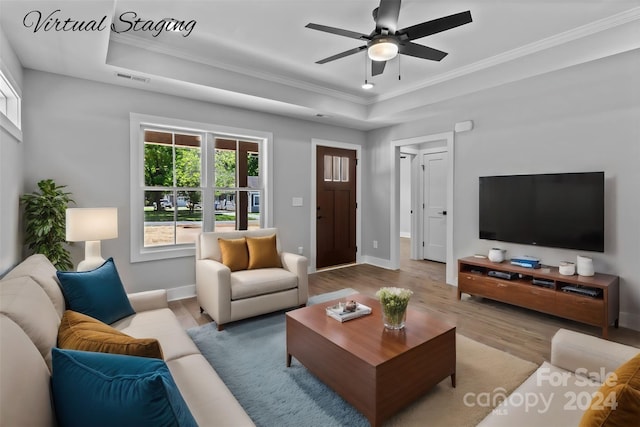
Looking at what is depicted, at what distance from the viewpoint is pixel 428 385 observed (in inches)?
77.2

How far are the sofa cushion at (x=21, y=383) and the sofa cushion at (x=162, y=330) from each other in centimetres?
77

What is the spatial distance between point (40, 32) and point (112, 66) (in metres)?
0.69

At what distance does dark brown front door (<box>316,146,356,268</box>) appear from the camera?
5535 mm

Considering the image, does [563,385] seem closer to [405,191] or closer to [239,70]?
[239,70]

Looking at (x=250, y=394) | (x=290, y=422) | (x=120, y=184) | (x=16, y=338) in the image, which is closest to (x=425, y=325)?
(x=290, y=422)

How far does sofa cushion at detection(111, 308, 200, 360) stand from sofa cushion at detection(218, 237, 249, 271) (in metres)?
1.14

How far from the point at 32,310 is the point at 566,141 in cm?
464

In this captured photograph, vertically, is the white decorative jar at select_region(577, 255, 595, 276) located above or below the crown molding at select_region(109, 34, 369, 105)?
below

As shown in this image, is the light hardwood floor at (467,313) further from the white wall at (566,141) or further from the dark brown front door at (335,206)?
the white wall at (566,141)

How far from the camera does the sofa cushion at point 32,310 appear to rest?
1.23m

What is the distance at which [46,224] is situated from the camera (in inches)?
115

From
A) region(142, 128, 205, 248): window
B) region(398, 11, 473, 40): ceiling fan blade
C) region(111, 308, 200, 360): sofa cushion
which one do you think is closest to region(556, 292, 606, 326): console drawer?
region(398, 11, 473, 40): ceiling fan blade

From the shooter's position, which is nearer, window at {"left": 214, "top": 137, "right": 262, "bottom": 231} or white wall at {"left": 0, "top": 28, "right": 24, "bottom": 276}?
white wall at {"left": 0, "top": 28, "right": 24, "bottom": 276}

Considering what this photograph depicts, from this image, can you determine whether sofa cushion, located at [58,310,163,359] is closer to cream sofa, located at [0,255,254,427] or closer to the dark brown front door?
cream sofa, located at [0,255,254,427]
